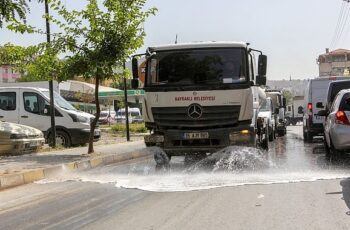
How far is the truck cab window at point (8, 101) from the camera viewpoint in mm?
20094

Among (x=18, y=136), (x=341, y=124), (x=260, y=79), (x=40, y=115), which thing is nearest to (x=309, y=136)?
(x=341, y=124)

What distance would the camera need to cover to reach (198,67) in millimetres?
11977

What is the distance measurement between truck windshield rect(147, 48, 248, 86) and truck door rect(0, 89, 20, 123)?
30.9 feet

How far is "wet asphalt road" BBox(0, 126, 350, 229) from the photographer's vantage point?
262 inches

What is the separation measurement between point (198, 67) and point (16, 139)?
251 inches

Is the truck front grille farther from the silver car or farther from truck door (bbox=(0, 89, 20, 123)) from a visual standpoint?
truck door (bbox=(0, 89, 20, 123))

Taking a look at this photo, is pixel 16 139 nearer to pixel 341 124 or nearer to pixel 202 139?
pixel 202 139

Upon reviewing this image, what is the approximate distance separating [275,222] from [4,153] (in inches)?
433

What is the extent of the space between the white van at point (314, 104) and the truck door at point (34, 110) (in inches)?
375

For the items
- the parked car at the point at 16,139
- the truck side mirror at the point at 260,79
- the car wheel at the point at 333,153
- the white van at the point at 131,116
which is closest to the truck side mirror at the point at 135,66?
the truck side mirror at the point at 260,79

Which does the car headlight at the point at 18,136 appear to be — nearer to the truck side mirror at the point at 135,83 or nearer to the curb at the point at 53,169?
the curb at the point at 53,169

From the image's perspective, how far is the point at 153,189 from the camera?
30.4ft

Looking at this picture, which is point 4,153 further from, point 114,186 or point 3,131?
point 114,186

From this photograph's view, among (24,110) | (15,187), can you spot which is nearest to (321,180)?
(15,187)
